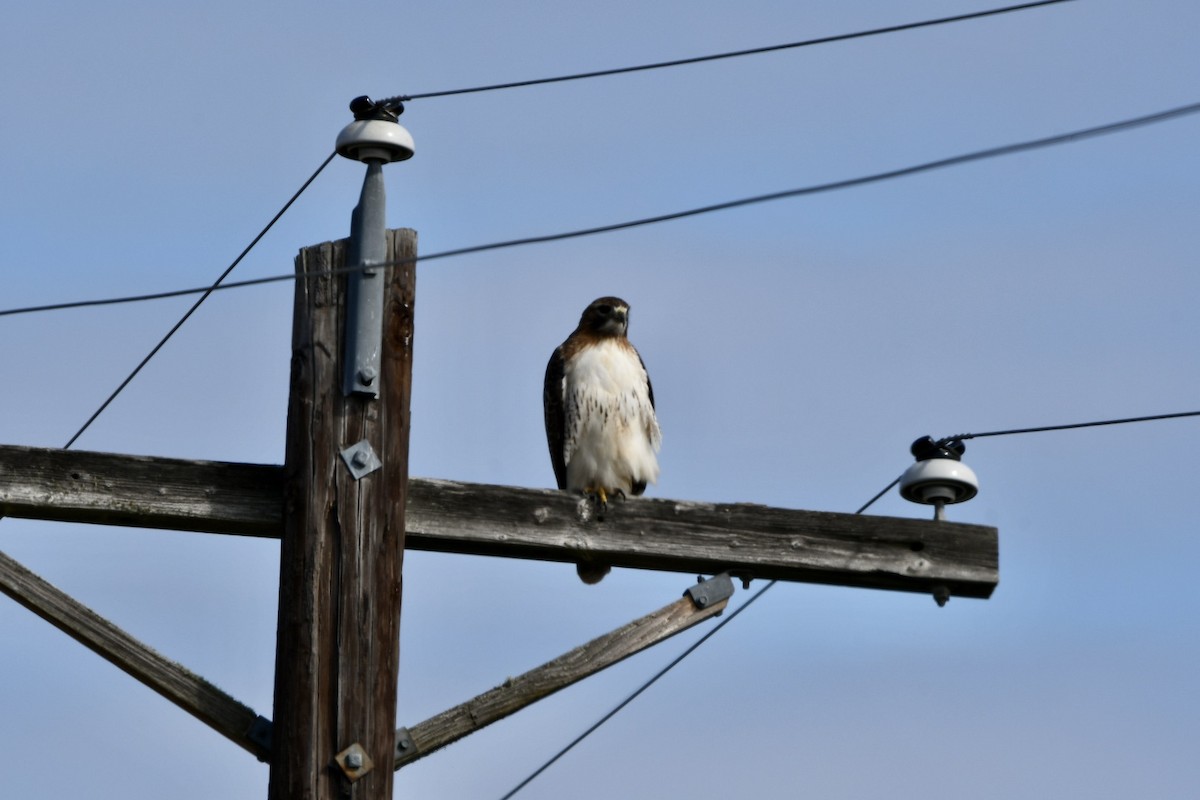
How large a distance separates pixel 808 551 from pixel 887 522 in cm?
31

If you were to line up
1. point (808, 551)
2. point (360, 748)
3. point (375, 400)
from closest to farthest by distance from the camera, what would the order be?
point (360, 748) → point (375, 400) → point (808, 551)

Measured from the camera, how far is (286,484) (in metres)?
5.73

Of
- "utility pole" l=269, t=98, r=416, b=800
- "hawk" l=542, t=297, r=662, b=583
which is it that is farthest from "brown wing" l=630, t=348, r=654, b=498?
"utility pole" l=269, t=98, r=416, b=800

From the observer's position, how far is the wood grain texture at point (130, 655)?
18.2 ft

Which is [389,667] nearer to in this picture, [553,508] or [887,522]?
[553,508]

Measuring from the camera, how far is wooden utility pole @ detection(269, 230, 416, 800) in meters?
5.43

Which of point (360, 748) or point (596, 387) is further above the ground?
point (596, 387)

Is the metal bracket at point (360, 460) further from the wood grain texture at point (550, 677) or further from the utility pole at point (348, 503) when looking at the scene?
the wood grain texture at point (550, 677)

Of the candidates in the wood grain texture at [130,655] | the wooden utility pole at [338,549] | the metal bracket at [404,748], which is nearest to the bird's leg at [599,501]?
the wooden utility pole at [338,549]

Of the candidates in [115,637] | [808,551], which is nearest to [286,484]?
[115,637]

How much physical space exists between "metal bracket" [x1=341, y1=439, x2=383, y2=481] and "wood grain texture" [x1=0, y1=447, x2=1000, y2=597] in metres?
0.23

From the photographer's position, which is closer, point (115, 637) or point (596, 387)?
point (115, 637)

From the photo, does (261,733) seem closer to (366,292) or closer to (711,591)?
(366,292)

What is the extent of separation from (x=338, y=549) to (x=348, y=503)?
145mm
